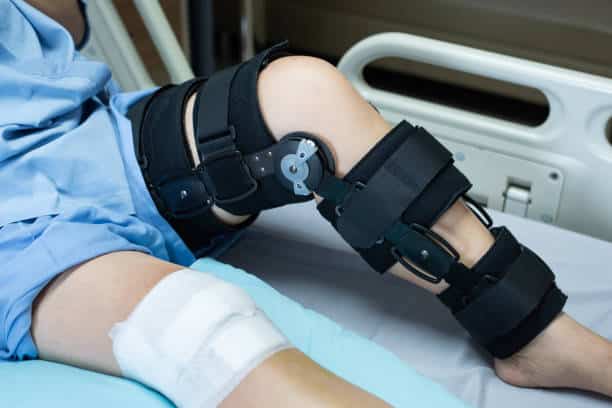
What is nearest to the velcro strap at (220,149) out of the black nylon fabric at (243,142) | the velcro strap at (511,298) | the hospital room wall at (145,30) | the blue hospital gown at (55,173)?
the black nylon fabric at (243,142)

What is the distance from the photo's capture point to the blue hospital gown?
0.86 metres

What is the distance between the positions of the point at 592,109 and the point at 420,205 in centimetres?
42

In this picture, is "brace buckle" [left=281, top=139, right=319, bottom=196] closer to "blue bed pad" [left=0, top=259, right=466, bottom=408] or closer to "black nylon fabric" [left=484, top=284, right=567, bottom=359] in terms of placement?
"blue bed pad" [left=0, top=259, right=466, bottom=408]

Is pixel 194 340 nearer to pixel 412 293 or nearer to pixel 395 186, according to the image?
pixel 395 186

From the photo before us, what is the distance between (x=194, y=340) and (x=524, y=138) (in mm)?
707

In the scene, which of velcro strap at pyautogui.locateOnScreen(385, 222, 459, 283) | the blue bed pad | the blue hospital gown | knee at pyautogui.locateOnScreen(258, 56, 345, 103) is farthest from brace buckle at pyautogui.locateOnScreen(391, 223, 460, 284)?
the blue hospital gown

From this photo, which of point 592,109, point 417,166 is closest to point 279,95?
point 417,166

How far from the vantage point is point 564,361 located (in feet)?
3.09

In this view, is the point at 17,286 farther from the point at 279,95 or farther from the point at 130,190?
the point at 279,95

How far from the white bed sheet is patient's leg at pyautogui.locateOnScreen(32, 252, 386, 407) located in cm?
28

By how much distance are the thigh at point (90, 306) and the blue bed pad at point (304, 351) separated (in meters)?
0.02

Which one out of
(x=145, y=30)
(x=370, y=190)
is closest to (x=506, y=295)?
(x=370, y=190)

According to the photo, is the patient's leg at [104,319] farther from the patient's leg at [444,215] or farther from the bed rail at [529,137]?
the bed rail at [529,137]

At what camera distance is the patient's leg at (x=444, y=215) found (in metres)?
0.94
